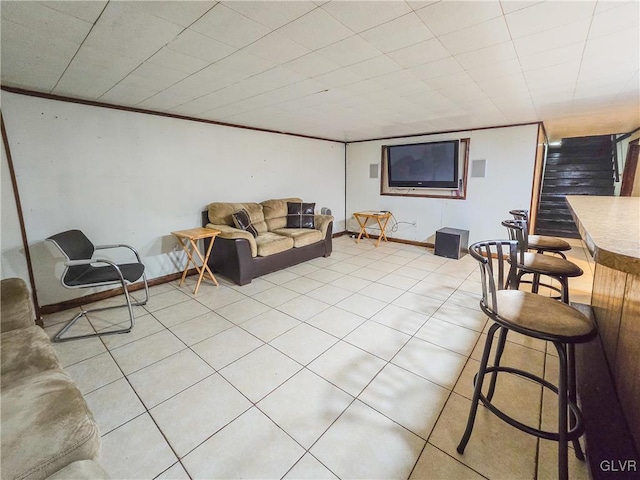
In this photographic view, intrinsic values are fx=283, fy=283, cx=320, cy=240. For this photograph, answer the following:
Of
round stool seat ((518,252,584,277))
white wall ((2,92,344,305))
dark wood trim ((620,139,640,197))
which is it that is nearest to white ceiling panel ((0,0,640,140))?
white wall ((2,92,344,305))

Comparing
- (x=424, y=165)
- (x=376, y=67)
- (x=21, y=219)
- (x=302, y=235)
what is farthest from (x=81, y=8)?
(x=424, y=165)

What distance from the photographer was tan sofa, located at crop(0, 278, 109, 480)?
876 mm

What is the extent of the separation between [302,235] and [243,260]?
1.10 meters

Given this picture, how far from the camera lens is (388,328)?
2541 millimetres

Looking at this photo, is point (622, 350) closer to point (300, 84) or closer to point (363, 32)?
point (363, 32)

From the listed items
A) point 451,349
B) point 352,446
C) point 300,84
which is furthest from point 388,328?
point 300,84

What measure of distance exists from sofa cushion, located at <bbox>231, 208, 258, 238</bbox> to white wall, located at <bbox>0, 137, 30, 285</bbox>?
210 cm

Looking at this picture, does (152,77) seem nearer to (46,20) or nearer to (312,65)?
(46,20)

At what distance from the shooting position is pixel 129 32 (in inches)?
64.8

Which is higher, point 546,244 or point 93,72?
point 93,72

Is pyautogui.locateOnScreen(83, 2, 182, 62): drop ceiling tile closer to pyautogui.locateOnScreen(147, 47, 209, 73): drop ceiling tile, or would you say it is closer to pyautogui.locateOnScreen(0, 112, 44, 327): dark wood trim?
pyautogui.locateOnScreen(147, 47, 209, 73): drop ceiling tile

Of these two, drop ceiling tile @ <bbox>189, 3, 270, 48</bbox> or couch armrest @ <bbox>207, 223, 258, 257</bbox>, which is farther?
couch armrest @ <bbox>207, 223, 258, 257</bbox>

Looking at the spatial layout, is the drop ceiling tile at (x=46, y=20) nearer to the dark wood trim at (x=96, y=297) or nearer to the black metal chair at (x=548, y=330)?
the black metal chair at (x=548, y=330)

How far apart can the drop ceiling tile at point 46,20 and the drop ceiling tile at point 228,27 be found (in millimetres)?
617
